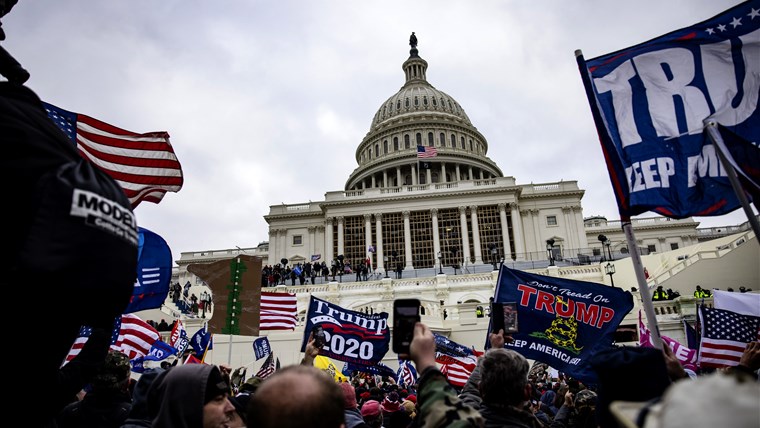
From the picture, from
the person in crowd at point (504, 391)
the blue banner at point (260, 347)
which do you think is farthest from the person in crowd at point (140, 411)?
the blue banner at point (260, 347)

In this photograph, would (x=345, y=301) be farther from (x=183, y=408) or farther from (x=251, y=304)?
(x=183, y=408)

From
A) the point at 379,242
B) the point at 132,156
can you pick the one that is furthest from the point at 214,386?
the point at 379,242

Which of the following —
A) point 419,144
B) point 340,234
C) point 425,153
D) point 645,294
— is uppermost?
point 419,144

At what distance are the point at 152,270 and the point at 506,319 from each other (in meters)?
4.88

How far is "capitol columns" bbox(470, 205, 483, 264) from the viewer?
51.0 metres

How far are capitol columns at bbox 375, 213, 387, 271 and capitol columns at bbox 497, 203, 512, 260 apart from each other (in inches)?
486

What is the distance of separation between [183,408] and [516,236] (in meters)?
51.9

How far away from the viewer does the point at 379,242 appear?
53.8 m

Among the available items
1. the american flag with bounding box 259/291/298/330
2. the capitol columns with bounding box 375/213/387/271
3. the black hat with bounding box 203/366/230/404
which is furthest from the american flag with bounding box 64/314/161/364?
the capitol columns with bounding box 375/213/387/271

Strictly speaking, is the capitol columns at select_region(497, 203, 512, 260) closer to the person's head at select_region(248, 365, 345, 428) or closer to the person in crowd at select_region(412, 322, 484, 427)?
the person in crowd at select_region(412, 322, 484, 427)

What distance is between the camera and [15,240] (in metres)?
1.46

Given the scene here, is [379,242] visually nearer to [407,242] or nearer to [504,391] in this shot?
[407,242]

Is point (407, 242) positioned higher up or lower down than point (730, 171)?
higher up

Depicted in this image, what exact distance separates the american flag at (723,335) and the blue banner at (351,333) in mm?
5189
